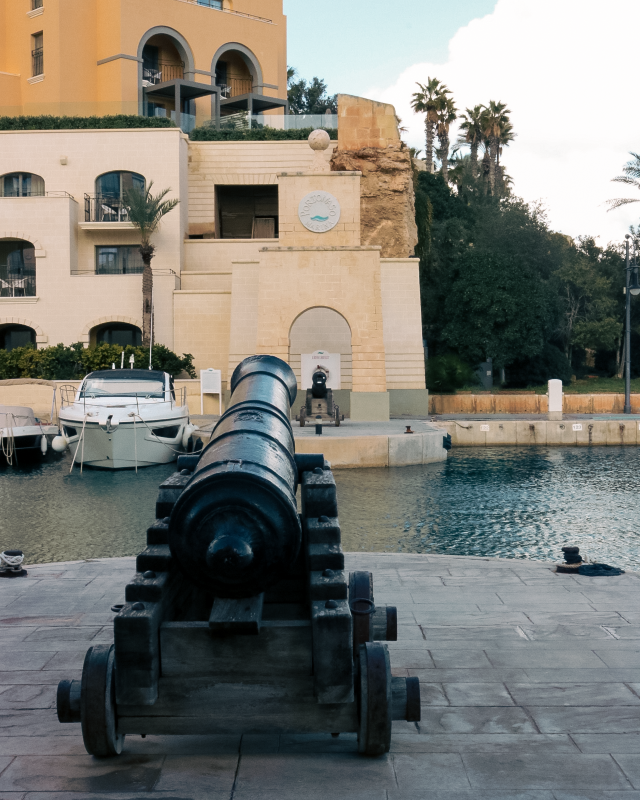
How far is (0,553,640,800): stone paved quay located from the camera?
3.40m

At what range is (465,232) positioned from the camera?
133ft

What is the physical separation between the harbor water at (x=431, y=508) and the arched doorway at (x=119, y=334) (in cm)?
1376

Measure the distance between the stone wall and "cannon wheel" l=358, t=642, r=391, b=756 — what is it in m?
28.1

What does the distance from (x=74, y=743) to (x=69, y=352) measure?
84.4 ft

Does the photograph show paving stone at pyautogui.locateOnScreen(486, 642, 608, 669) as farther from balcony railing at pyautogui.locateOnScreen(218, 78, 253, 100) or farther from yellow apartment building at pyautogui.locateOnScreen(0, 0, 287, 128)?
balcony railing at pyautogui.locateOnScreen(218, 78, 253, 100)

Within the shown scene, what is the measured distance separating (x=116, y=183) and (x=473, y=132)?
91.6ft

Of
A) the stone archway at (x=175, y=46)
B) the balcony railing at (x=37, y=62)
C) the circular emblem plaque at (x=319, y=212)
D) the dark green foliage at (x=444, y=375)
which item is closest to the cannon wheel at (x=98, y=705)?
the circular emblem plaque at (x=319, y=212)

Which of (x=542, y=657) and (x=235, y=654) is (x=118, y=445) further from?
(x=235, y=654)

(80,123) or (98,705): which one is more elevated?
(80,123)

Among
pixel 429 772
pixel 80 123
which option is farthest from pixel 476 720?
pixel 80 123

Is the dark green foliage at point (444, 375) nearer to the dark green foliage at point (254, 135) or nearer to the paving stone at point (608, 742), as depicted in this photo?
the dark green foliage at point (254, 135)

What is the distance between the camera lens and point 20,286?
32.6 meters

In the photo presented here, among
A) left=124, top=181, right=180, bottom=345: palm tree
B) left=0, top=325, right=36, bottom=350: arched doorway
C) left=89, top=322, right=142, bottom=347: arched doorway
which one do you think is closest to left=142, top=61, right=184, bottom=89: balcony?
left=124, top=181, right=180, bottom=345: palm tree

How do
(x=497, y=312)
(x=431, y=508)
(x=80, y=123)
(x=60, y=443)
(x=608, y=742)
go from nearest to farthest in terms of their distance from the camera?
1. (x=608, y=742)
2. (x=431, y=508)
3. (x=60, y=443)
4. (x=497, y=312)
5. (x=80, y=123)
